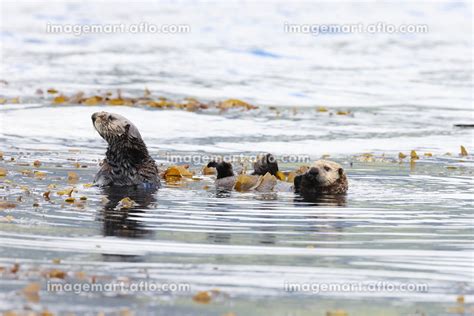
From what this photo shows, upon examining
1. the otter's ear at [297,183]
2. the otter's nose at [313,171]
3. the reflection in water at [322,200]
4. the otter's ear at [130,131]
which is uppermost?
the otter's ear at [130,131]

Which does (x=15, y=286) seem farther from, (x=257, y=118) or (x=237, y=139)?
(x=257, y=118)

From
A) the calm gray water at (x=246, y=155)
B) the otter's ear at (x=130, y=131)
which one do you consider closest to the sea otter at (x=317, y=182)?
the calm gray water at (x=246, y=155)

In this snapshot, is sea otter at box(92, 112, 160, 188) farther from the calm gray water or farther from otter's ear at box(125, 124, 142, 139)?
the calm gray water

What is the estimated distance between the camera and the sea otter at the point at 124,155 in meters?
10.3

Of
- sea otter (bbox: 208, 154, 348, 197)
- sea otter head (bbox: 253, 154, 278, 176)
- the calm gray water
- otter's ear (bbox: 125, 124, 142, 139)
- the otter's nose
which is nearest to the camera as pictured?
the calm gray water

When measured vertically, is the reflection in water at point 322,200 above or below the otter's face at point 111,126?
below

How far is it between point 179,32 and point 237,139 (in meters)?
16.4

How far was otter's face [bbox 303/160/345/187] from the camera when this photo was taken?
32.6ft

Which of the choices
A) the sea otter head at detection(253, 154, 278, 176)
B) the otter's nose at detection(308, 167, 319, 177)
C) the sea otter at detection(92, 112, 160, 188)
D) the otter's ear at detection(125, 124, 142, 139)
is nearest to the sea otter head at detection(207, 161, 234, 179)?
the sea otter head at detection(253, 154, 278, 176)

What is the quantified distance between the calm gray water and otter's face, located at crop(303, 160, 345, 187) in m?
0.26

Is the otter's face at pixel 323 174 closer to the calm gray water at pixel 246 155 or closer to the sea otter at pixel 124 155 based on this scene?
the calm gray water at pixel 246 155

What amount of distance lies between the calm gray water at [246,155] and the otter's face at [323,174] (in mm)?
260

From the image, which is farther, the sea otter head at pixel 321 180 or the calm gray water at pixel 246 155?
the sea otter head at pixel 321 180

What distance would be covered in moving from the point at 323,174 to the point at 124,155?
6.51 feet
